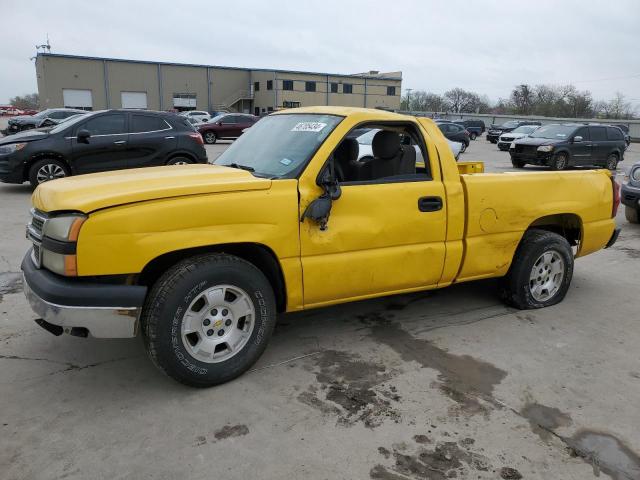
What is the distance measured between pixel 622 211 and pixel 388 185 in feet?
28.7

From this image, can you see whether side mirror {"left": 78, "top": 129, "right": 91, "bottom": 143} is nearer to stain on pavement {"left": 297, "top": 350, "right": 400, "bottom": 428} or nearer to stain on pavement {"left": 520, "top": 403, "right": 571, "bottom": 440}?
stain on pavement {"left": 297, "top": 350, "right": 400, "bottom": 428}

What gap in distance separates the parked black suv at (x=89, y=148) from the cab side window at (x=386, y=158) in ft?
22.1

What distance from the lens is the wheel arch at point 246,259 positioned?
3289 millimetres

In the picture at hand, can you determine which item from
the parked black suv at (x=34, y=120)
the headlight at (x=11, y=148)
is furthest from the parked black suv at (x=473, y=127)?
the headlight at (x=11, y=148)

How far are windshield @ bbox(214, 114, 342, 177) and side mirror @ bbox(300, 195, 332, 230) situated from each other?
280 millimetres

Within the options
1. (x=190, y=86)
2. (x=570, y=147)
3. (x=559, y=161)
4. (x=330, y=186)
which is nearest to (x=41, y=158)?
(x=330, y=186)

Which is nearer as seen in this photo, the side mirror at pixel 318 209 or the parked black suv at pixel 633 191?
the side mirror at pixel 318 209

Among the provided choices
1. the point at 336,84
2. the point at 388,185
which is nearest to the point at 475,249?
the point at 388,185

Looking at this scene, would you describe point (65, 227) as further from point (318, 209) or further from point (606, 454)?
point (606, 454)

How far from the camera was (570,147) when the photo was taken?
58.7ft

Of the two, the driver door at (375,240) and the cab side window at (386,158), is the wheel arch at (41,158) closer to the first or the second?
the cab side window at (386,158)

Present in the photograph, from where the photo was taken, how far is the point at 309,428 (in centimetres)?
297

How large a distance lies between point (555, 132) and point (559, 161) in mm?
1543

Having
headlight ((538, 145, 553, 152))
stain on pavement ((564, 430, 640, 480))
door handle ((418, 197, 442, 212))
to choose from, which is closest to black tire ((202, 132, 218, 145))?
headlight ((538, 145, 553, 152))
